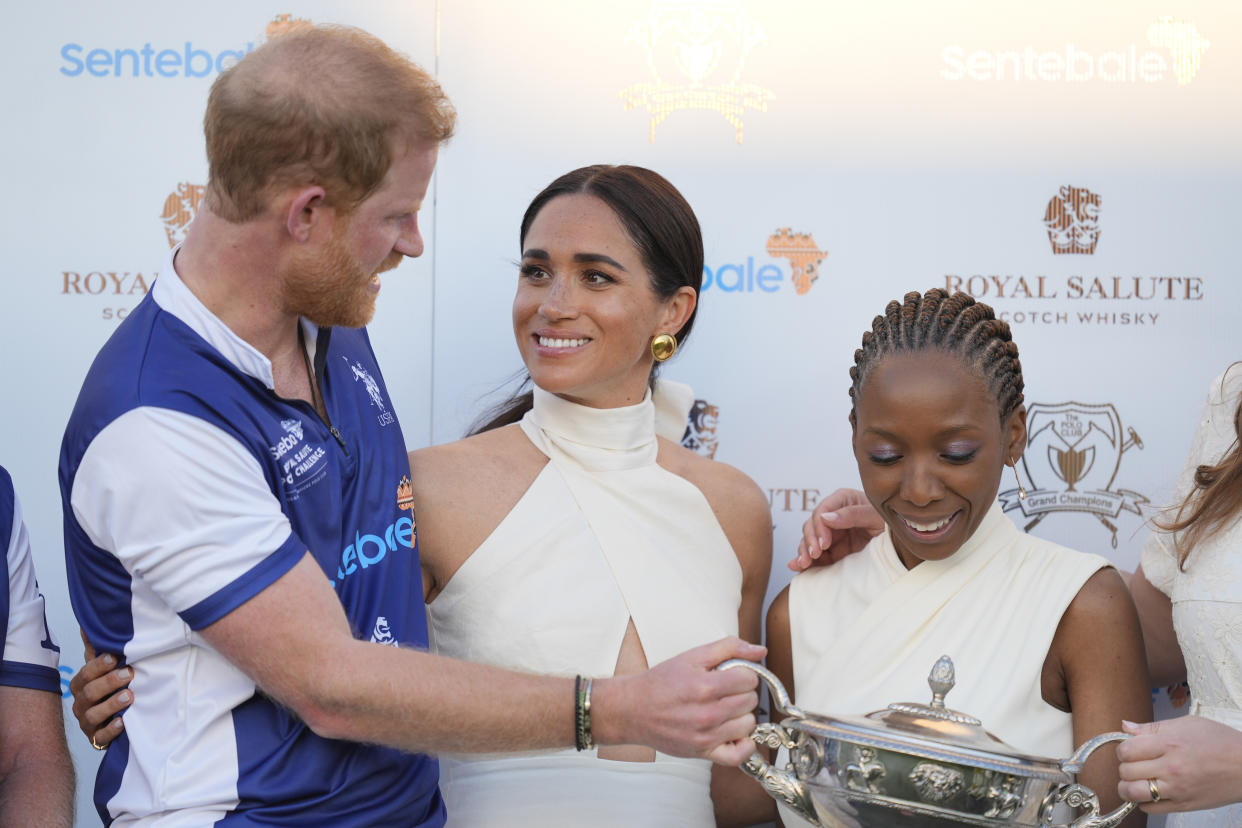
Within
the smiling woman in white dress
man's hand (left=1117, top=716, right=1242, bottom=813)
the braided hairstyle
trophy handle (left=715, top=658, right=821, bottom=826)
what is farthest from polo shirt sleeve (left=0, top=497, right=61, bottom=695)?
man's hand (left=1117, top=716, right=1242, bottom=813)

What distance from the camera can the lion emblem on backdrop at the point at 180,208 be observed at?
3211 millimetres

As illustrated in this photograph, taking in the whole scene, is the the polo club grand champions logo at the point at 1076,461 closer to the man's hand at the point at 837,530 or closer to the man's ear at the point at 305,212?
the man's hand at the point at 837,530

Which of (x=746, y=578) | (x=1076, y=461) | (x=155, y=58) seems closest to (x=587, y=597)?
(x=746, y=578)

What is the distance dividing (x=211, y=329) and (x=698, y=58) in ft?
5.36

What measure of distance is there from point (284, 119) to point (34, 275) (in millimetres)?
1569

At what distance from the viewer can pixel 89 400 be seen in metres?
1.91

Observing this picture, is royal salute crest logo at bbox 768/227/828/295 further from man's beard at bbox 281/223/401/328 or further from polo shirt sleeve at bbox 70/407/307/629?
polo shirt sleeve at bbox 70/407/307/629

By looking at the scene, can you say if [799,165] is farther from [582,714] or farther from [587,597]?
[582,714]

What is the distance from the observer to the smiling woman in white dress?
2.59 m

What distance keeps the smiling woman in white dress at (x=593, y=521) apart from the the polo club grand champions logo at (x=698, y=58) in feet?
1.30

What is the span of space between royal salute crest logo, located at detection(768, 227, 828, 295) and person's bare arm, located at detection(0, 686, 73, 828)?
6.34 ft

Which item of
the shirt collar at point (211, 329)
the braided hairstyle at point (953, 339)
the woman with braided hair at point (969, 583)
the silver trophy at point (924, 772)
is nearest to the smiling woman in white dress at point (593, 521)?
the woman with braided hair at point (969, 583)

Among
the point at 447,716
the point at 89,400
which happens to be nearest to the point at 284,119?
the point at 89,400

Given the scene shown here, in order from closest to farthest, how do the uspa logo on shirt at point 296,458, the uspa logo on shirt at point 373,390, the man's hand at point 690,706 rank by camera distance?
the man's hand at point 690,706, the uspa logo on shirt at point 296,458, the uspa logo on shirt at point 373,390
